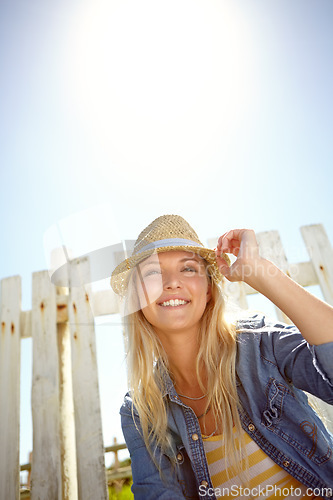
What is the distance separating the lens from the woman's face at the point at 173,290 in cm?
213

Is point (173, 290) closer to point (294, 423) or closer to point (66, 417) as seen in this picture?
point (294, 423)

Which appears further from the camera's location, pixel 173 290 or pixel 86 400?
pixel 86 400

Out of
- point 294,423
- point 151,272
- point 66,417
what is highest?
point 151,272

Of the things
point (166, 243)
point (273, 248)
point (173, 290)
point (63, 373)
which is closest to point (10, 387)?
point (63, 373)

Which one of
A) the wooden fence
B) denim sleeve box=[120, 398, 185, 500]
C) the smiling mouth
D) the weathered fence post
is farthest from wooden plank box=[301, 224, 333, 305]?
the weathered fence post

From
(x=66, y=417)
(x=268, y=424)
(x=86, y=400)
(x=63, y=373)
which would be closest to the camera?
(x=268, y=424)

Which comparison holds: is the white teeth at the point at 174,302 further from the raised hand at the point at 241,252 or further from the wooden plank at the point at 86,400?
the wooden plank at the point at 86,400

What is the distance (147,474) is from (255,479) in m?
0.56

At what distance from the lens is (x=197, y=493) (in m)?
1.83

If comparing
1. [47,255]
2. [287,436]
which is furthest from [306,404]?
[47,255]

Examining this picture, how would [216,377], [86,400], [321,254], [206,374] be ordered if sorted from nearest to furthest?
1. [216,377]
2. [206,374]
3. [86,400]
4. [321,254]

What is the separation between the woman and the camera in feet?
5.48

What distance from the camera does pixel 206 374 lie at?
2.23 metres

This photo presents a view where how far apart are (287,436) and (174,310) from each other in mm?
866
